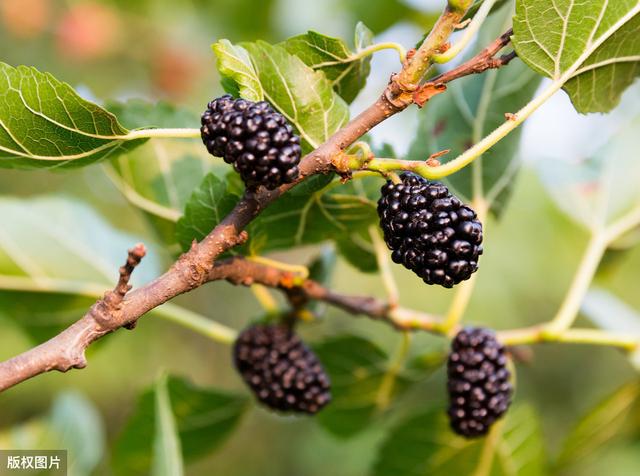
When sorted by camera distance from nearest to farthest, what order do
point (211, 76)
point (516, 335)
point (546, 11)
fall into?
point (546, 11) < point (516, 335) < point (211, 76)

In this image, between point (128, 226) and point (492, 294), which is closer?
point (492, 294)

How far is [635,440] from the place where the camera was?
155 centimetres

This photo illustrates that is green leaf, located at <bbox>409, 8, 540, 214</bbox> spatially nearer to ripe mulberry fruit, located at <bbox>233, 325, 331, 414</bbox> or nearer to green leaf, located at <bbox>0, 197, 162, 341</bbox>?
ripe mulberry fruit, located at <bbox>233, 325, 331, 414</bbox>

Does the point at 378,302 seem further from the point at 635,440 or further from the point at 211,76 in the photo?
the point at 211,76

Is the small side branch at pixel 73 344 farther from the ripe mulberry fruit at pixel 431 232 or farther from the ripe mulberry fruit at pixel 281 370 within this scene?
the ripe mulberry fruit at pixel 281 370

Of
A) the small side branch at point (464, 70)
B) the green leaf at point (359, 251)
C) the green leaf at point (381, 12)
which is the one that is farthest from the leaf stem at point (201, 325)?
the green leaf at point (381, 12)

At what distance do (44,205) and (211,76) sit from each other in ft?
6.36

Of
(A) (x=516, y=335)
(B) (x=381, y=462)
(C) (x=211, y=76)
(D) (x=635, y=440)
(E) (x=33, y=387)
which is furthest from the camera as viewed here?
(C) (x=211, y=76)

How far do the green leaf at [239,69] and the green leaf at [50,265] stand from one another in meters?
0.57

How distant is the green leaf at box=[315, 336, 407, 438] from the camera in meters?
1.14

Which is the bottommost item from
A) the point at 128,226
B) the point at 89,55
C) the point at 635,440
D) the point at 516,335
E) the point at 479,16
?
the point at 635,440

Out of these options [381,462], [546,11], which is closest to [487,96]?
[546,11]

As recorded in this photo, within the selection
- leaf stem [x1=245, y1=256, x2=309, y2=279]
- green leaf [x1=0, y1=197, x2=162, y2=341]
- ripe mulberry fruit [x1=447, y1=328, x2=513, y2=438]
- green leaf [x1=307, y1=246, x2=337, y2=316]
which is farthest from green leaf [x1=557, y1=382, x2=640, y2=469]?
green leaf [x1=0, y1=197, x2=162, y2=341]

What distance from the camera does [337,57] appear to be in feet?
2.55
